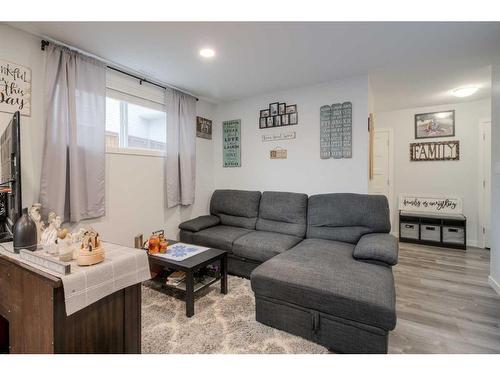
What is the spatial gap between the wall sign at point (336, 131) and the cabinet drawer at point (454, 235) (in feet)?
7.55

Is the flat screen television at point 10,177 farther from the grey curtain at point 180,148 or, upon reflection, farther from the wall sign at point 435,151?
the wall sign at point 435,151

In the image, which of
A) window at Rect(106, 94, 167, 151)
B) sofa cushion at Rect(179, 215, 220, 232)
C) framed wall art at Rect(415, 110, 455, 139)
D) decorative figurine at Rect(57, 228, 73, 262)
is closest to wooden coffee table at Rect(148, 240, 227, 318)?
sofa cushion at Rect(179, 215, 220, 232)

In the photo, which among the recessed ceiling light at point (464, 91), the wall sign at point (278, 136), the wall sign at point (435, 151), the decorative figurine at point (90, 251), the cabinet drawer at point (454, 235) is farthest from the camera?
the wall sign at point (435, 151)

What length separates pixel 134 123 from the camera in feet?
9.43

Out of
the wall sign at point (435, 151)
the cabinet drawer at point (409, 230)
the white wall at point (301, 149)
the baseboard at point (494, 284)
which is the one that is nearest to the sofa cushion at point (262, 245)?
the white wall at point (301, 149)

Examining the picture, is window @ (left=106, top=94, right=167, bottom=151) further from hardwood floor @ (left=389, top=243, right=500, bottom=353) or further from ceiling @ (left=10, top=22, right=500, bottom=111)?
hardwood floor @ (left=389, top=243, right=500, bottom=353)

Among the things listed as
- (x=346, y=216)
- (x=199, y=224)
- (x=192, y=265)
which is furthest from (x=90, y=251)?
(x=346, y=216)

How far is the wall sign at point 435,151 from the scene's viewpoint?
3.85 meters

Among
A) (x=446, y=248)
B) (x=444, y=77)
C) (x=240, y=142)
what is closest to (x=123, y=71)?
(x=240, y=142)

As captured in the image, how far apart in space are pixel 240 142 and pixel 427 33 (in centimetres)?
246

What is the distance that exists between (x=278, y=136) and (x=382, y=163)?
2.33 meters

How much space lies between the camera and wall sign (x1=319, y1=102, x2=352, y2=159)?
289 cm

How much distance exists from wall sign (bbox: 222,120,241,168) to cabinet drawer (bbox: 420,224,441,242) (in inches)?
126

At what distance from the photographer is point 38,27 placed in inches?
72.4
